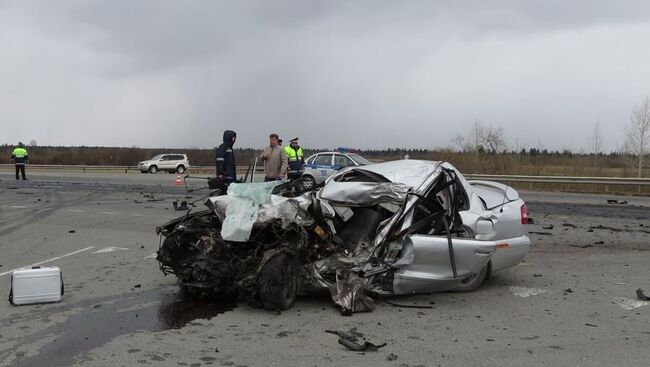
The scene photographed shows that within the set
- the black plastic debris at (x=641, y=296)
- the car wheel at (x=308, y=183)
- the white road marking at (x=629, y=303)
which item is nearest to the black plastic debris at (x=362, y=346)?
the car wheel at (x=308, y=183)

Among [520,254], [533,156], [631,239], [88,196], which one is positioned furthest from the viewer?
[533,156]

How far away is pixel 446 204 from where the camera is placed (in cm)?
644

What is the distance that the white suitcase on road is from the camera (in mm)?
5688

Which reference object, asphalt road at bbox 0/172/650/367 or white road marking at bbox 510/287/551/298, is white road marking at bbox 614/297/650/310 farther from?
white road marking at bbox 510/287/551/298

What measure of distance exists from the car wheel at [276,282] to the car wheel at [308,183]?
138cm

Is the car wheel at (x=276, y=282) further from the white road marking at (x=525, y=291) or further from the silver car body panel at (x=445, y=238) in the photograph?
the white road marking at (x=525, y=291)

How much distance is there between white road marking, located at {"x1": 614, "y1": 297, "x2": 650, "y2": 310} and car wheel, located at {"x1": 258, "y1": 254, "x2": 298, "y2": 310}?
357 cm

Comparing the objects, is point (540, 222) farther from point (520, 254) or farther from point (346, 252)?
point (346, 252)

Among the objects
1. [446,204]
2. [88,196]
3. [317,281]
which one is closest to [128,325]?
[317,281]

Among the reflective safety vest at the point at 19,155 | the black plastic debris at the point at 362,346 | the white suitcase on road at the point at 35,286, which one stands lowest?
the black plastic debris at the point at 362,346

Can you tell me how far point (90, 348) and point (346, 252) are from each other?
2.63 metres

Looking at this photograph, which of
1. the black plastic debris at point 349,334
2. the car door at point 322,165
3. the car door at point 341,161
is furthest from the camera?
the car door at point 322,165

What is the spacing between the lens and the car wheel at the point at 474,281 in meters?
6.45

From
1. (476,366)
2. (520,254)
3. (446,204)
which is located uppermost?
(446,204)
